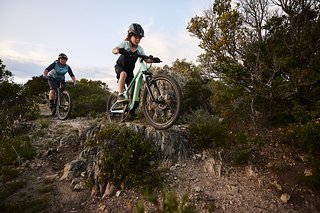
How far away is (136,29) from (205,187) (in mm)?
4529

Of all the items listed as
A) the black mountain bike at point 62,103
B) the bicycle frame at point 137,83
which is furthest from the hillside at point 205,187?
the black mountain bike at point 62,103

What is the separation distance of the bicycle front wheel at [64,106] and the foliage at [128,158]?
4.69m

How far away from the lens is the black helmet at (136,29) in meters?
6.51

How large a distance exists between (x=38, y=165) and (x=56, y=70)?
17.0ft

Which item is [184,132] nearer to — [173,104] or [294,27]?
[173,104]

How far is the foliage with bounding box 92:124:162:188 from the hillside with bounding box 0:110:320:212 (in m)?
Result: 0.30

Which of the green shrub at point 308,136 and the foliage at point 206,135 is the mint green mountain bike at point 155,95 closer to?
the foliage at point 206,135

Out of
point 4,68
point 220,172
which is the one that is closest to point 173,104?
point 220,172

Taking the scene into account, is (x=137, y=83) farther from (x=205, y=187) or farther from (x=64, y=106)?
(x=64, y=106)

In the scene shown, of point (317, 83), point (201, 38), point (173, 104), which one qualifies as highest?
point (201, 38)

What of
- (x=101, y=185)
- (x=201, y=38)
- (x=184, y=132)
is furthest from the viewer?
(x=201, y=38)

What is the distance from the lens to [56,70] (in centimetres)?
1092

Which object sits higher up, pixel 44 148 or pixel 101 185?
pixel 44 148

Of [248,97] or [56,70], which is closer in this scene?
[248,97]
